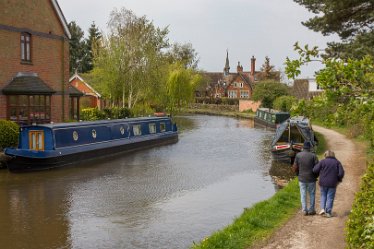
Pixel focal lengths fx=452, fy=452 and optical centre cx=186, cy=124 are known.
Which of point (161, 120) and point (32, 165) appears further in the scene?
point (161, 120)

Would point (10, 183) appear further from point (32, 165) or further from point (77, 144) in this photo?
point (77, 144)

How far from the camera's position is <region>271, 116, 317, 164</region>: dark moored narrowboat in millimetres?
19484

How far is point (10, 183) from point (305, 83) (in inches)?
1997

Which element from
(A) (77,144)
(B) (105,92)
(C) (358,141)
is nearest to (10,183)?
(A) (77,144)

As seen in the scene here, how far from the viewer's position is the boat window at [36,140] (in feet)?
60.3

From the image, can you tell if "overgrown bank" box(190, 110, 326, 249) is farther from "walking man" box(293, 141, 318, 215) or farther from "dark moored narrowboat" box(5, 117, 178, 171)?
"dark moored narrowboat" box(5, 117, 178, 171)

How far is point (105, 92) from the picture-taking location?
36188mm

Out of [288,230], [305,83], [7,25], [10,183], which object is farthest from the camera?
[305,83]

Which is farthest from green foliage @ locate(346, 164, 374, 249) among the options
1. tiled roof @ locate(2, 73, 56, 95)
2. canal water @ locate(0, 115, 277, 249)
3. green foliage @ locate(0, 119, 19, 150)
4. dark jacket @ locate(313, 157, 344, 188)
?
tiled roof @ locate(2, 73, 56, 95)

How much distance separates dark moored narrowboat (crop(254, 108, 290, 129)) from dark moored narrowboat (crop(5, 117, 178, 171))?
1596 cm

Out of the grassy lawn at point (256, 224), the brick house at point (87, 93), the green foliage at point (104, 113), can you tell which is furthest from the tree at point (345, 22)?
the brick house at point (87, 93)

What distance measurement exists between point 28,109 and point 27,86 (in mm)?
1189

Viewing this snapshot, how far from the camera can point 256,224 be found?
9469mm

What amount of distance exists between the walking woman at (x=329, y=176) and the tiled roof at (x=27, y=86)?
1616cm
